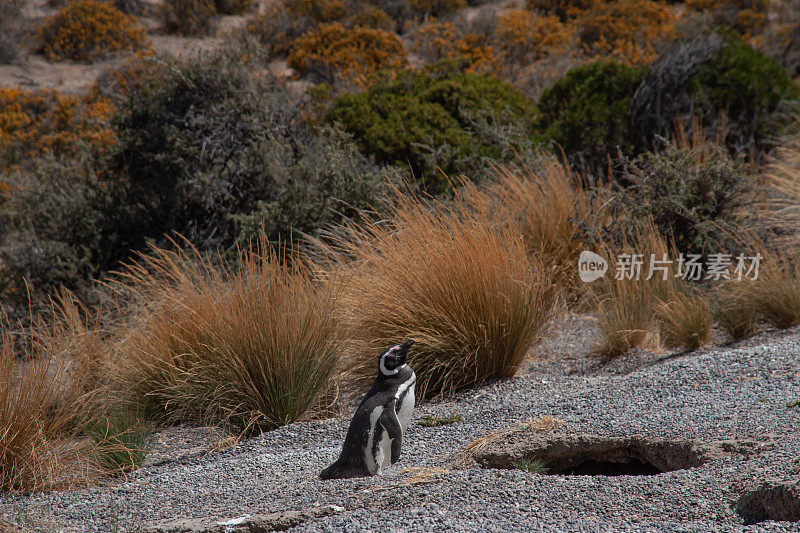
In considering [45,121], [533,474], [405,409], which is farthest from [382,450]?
[45,121]

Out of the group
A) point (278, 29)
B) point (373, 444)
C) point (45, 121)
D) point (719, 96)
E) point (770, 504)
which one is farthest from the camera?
point (278, 29)

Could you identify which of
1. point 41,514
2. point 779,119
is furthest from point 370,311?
point 779,119

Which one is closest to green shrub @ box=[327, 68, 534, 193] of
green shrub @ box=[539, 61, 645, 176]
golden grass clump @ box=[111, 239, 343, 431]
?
green shrub @ box=[539, 61, 645, 176]

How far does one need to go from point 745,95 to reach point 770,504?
298 inches

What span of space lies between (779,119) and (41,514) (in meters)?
8.65

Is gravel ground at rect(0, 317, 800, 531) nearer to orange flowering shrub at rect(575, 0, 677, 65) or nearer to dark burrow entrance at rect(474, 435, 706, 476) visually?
dark burrow entrance at rect(474, 435, 706, 476)

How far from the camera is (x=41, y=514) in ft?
11.0

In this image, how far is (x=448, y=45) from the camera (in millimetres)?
14883

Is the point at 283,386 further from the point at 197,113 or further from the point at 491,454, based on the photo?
the point at 197,113

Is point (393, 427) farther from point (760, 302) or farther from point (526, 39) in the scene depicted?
point (526, 39)

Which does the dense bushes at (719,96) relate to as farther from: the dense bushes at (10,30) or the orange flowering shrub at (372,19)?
the dense bushes at (10,30)

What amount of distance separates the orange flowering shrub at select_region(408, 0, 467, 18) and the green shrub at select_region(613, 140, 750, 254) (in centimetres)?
1188

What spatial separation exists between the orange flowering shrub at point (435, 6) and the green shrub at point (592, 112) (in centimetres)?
831

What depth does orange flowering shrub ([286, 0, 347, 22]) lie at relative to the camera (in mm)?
16438
